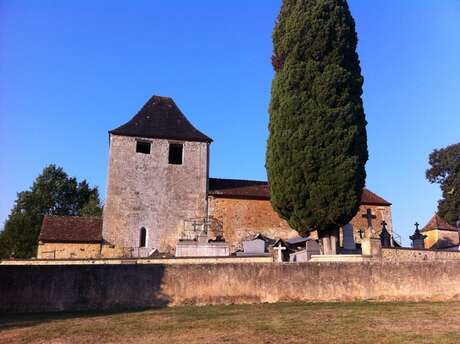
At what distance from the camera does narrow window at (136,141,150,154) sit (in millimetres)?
→ 28562

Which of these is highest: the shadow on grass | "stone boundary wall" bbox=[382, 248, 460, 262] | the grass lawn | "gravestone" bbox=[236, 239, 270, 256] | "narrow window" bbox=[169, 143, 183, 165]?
"narrow window" bbox=[169, 143, 183, 165]

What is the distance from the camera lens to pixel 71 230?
2589 cm

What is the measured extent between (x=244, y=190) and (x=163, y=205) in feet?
17.3

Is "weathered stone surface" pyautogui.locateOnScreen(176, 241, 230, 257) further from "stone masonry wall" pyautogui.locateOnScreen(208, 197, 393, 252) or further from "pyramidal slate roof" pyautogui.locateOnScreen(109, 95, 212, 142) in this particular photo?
"pyramidal slate roof" pyautogui.locateOnScreen(109, 95, 212, 142)

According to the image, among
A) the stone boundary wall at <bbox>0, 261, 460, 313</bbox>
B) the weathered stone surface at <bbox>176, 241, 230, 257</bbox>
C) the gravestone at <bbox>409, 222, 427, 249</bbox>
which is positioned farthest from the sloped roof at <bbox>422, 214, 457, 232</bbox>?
the stone boundary wall at <bbox>0, 261, 460, 313</bbox>

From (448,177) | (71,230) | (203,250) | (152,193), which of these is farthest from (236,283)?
(448,177)

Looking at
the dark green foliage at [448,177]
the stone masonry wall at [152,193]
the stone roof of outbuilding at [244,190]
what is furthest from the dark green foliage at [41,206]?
the dark green foliage at [448,177]

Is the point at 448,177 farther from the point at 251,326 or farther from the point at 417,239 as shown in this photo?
the point at 251,326

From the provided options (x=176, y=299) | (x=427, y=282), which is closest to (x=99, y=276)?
(x=176, y=299)

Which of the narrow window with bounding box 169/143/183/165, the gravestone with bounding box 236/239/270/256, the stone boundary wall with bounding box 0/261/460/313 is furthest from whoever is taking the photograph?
the narrow window with bounding box 169/143/183/165

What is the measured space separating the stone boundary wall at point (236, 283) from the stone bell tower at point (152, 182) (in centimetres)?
1274

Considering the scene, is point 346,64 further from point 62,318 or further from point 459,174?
point 459,174

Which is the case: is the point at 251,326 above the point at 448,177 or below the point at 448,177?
below

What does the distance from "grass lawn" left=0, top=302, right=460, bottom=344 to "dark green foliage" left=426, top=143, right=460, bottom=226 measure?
29.7 metres
